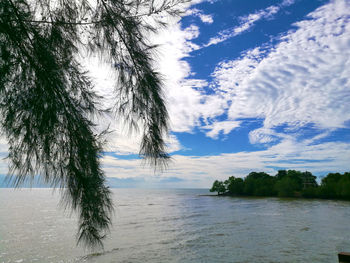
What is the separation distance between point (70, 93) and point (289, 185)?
275 ft

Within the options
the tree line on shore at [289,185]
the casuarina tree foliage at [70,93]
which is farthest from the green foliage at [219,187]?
the casuarina tree foliage at [70,93]

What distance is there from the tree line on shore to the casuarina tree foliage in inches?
2818

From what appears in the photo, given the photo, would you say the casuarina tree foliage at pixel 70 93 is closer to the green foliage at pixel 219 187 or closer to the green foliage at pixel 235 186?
the green foliage at pixel 235 186

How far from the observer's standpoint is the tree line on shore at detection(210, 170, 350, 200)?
65.0 meters

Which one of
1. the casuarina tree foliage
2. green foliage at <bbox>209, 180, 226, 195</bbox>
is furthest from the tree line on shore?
the casuarina tree foliage

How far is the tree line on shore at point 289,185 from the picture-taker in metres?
65.0

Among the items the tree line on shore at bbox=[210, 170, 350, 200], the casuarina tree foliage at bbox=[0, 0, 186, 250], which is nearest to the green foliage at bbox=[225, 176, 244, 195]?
the tree line on shore at bbox=[210, 170, 350, 200]

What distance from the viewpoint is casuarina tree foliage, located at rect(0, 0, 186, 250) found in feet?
6.52

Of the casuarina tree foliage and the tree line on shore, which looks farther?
the tree line on shore

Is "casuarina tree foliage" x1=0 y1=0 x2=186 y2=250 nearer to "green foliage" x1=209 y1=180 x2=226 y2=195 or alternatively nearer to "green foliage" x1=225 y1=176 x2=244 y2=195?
"green foliage" x1=225 y1=176 x2=244 y2=195

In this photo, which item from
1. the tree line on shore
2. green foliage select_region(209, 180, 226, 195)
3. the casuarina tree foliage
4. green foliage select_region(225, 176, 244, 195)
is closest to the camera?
the casuarina tree foliage

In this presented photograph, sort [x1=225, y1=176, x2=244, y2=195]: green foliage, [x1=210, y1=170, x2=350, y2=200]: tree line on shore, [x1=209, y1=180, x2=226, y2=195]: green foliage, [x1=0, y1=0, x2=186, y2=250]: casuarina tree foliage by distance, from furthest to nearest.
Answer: [x1=209, y1=180, x2=226, y2=195]: green foliage
[x1=225, y1=176, x2=244, y2=195]: green foliage
[x1=210, y1=170, x2=350, y2=200]: tree line on shore
[x1=0, y1=0, x2=186, y2=250]: casuarina tree foliage

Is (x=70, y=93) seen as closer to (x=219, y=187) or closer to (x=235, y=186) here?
(x=235, y=186)

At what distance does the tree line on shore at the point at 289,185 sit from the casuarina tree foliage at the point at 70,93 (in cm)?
7158
